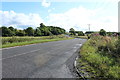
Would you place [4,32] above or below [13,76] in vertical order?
above

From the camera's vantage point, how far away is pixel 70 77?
12.8 ft

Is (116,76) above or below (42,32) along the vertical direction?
below

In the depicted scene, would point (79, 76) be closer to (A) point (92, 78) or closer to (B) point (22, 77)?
(A) point (92, 78)

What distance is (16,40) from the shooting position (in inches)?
769

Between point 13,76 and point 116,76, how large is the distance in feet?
13.8

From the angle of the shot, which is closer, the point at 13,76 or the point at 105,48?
the point at 13,76

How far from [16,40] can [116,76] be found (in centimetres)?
1970

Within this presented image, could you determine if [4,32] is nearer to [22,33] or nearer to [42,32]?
[22,33]

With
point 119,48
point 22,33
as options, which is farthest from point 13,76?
point 22,33

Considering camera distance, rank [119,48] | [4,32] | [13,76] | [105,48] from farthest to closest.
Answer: [4,32] → [105,48] → [119,48] → [13,76]

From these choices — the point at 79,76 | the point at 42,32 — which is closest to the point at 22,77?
the point at 79,76

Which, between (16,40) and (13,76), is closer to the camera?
(13,76)

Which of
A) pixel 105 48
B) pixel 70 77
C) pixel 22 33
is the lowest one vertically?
pixel 70 77

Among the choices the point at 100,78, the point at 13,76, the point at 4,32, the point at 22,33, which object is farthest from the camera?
the point at 22,33
